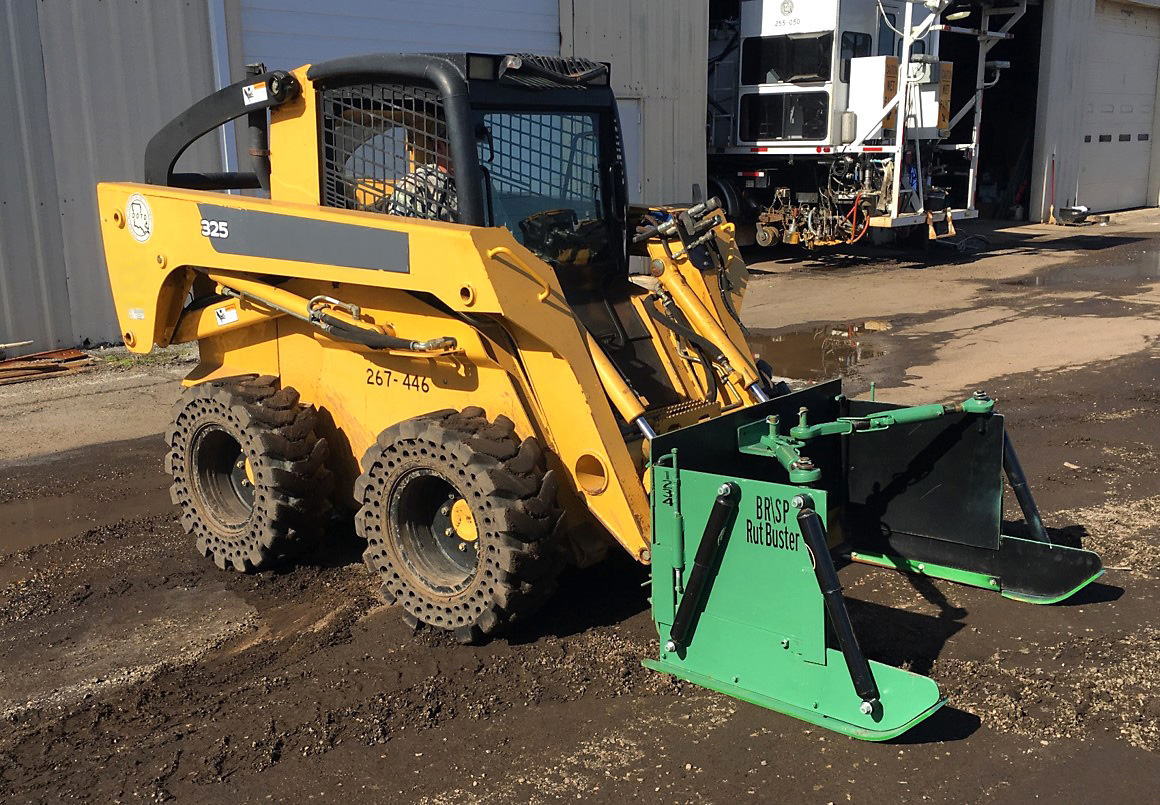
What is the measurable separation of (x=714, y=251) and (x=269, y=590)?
8.59ft

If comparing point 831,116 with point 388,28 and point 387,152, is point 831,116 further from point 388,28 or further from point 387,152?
point 387,152

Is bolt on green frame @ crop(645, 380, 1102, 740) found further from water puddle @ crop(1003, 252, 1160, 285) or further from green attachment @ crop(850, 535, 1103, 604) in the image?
water puddle @ crop(1003, 252, 1160, 285)

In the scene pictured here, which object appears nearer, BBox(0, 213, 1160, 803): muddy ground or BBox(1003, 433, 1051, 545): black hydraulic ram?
BBox(0, 213, 1160, 803): muddy ground

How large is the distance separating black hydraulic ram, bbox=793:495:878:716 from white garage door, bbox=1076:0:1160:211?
22.7 meters

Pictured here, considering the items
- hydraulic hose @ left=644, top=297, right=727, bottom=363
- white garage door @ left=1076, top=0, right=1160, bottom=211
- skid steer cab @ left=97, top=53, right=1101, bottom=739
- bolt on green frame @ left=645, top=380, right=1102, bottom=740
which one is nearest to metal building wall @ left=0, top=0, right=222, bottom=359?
skid steer cab @ left=97, top=53, right=1101, bottom=739

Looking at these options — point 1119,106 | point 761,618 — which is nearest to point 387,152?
point 761,618

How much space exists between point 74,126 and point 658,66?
768 centimetres

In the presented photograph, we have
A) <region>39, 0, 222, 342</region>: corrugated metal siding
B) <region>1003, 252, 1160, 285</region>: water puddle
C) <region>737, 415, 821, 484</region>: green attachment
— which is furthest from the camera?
<region>1003, 252, 1160, 285</region>: water puddle

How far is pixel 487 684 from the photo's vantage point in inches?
164

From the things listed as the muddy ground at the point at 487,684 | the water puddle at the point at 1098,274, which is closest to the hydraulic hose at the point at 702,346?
the muddy ground at the point at 487,684

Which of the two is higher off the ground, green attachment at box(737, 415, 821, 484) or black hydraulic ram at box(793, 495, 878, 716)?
green attachment at box(737, 415, 821, 484)

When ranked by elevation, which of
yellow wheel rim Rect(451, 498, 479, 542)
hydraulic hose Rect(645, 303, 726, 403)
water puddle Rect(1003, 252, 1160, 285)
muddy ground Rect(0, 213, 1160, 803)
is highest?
hydraulic hose Rect(645, 303, 726, 403)

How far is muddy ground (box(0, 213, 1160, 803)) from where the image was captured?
3547 millimetres

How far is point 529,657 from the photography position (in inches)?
171
